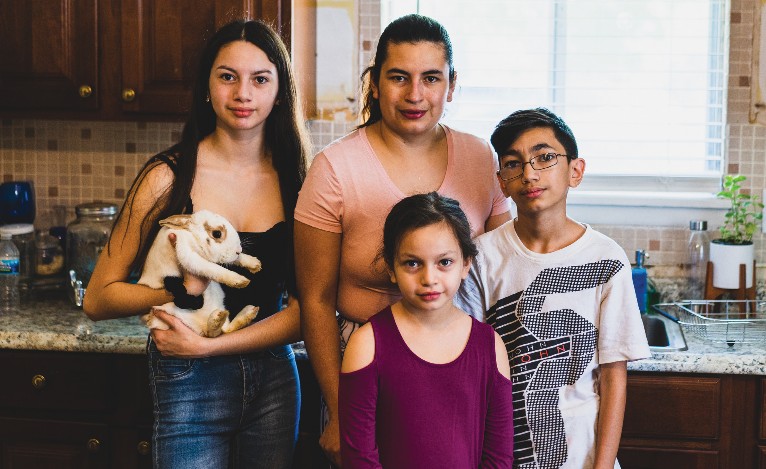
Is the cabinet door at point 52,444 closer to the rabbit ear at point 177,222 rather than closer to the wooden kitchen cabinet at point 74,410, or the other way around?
the wooden kitchen cabinet at point 74,410

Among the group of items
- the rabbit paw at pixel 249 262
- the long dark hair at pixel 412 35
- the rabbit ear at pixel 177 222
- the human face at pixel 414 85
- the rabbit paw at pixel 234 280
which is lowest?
the rabbit paw at pixel 234 280

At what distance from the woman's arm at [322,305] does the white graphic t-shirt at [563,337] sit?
306 mm

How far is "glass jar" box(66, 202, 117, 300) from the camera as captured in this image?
8.23 feet

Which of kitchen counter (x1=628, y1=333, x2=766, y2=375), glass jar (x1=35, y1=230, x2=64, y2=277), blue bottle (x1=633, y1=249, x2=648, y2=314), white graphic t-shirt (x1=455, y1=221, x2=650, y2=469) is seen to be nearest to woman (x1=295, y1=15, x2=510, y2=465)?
white graphic t-shirt (x1=455, y1=221, x2=650, y2=469)

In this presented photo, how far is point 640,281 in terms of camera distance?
7.81ft

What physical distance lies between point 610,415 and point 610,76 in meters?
1.29

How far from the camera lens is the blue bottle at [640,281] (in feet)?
7.79

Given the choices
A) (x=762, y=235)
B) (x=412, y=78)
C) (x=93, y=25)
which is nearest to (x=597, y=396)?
(x=412, y=78)

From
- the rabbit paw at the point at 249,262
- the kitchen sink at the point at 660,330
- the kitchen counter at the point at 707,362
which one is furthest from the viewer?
the kitchen sink at the point at 660,330

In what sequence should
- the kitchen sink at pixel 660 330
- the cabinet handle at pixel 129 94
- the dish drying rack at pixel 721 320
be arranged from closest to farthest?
the dish drying rack at pixel 721 320 → the kitchen sink at pixel 660 330 → the cabinet handle at pixel 129 94

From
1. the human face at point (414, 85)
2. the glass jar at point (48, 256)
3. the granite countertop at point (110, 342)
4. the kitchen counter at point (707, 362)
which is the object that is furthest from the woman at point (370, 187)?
the glass jar at point (48, 256)

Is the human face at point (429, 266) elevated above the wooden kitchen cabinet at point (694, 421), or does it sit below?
above

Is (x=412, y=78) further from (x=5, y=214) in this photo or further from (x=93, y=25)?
(x=5, y=214)

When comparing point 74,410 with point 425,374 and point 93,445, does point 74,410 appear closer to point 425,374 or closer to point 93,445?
point 93,445
